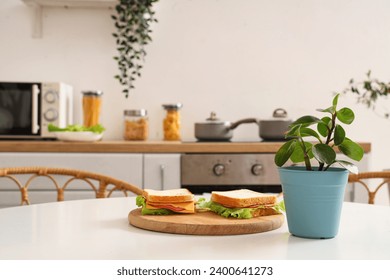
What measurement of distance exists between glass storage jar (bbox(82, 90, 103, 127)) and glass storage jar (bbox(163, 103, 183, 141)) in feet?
1.23

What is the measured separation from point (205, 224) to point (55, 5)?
2.47 meters

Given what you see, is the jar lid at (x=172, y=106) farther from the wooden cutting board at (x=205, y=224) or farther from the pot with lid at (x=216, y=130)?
the wooden cutting board at (x=205, y=224)

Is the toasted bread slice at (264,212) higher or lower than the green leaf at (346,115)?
Answer: lower

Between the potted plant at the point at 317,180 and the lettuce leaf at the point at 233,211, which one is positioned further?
the lettuce leaf at the point at 233,211

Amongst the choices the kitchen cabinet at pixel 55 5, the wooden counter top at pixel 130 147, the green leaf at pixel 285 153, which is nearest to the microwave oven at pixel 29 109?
the wooden counter top at pixel 130 147

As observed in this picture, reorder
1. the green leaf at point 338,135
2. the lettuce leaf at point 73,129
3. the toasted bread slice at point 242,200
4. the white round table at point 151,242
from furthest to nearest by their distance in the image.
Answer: the lettuce leaf at point 73,129 → the toasted bread slice at point 242,200 → the green leaf at point 338,135 → the white round table at point 151,242

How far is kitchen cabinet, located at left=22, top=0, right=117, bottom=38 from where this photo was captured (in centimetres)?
311

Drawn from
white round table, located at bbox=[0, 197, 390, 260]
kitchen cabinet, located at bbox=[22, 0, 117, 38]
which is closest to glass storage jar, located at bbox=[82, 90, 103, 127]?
kitchen cabinet, located at bbox=[22, 0, 117, 38]

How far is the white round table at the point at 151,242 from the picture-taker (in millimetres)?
902

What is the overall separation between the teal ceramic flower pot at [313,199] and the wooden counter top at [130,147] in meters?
1.70

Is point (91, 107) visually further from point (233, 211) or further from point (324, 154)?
point (324, 154)

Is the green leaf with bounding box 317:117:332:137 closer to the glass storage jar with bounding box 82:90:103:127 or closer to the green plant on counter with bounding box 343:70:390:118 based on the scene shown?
the green plant on counter with bounding box 343:70:390:118

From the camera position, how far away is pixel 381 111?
337cm
